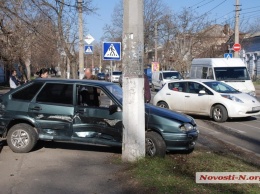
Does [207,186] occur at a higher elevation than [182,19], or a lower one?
lower

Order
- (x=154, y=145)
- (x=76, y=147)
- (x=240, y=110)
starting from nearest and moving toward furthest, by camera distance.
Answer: (x=154, y=145) < (x=76, y=147) < (x=240, y=110)

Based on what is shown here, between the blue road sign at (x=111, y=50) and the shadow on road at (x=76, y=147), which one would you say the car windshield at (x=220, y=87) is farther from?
the shadow on road at (x=76, y=147)

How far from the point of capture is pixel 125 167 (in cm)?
684

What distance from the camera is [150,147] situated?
24.6 feet

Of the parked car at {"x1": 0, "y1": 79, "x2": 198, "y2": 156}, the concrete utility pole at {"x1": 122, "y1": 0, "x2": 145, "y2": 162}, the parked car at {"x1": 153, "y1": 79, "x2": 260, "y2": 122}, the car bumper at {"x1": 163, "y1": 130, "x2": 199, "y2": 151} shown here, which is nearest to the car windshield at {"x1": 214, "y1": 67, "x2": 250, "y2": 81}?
the parked car at {"x1": 153, "y1": 79, "x2": 260, "y2": 122}

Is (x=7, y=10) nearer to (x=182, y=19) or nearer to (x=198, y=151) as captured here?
(x=198, y=151)

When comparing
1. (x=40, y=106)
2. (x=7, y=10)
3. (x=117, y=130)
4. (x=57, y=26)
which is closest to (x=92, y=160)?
(x=117, y=130)

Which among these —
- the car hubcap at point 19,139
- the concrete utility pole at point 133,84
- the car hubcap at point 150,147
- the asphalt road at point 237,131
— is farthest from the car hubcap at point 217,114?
the car hubcap at point 19,139

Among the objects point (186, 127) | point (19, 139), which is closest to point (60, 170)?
point (19, 139)

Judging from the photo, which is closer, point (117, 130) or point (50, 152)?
point (117, 130)

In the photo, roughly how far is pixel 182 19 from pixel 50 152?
41626mm

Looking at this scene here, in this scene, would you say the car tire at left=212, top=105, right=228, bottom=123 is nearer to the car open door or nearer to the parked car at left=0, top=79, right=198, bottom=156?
the parked car at left=0, top=79, right=198, bottom=156

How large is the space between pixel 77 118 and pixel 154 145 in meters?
1.60

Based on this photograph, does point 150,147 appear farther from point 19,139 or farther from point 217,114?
point 217,114
